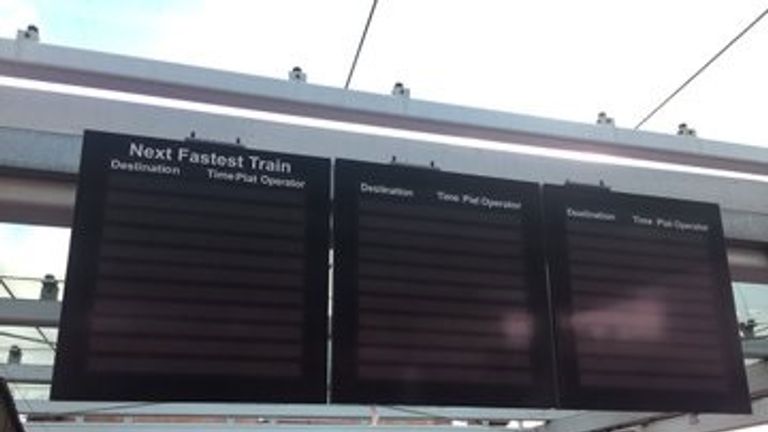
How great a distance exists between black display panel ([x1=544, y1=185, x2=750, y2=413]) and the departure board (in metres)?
0.09

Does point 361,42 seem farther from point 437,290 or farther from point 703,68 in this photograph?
point 703,68

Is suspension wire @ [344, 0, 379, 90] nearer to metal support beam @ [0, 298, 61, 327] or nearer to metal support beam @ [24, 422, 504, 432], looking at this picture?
metal support beam @ [0, 298, 61, 327]

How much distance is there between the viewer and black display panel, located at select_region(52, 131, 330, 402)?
2834mm

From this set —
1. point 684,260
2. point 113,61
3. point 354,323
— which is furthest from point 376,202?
point 684,260

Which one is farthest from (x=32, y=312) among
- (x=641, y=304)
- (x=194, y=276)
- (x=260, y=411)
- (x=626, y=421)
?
(x=626, y=421)

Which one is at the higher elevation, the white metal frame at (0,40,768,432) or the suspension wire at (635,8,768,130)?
the suspension wire at (635,8,768,130)

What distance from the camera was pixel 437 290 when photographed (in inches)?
127

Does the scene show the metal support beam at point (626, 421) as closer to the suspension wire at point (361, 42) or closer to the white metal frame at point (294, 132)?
the white metal frame at point (294, 132)

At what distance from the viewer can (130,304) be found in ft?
9.54

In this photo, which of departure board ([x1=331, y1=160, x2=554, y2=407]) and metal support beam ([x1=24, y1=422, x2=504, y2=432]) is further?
metal support beam ([x1=24, y1=422, x2=504, y2=432])

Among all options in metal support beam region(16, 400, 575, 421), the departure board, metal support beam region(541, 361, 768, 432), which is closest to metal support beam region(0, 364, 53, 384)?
metal support beam region(16, 400, 575, 421)

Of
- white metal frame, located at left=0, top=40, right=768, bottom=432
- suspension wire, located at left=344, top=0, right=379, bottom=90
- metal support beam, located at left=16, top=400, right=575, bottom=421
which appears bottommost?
metal support beam, located at left=16, top=400, right=575, bottom=421

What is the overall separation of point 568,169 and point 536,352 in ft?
3.36

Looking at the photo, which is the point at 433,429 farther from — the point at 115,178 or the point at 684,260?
the point at 115,178
